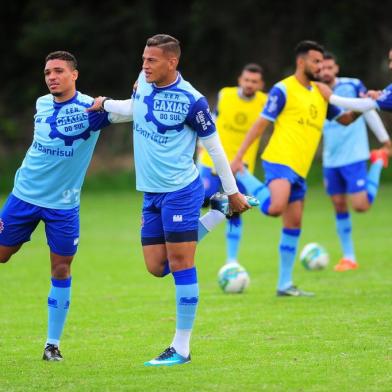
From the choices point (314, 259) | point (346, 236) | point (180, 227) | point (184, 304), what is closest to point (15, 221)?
point (180, 227)

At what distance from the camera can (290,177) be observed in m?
10.5

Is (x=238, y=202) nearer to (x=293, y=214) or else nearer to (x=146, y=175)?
(x=146, y=175)

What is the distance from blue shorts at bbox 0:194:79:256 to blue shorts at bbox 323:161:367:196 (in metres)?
6.63

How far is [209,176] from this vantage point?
13047 millimetres

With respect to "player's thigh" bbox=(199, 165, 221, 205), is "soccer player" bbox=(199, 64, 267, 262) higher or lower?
higher

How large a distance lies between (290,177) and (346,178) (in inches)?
126

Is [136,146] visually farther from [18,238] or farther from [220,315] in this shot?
[220,315]

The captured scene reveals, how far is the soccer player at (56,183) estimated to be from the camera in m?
7.44

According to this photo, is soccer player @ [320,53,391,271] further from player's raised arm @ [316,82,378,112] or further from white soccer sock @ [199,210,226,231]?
white soccer sock @ [199,210,226,231]

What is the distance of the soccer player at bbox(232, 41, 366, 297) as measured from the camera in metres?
10.4

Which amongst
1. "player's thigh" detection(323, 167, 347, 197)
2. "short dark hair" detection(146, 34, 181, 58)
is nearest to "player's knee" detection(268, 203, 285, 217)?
"short dark hair" detection(146, 34, 181, 58)

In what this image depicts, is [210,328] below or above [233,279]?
below

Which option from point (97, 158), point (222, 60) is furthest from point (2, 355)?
point (222, 60)

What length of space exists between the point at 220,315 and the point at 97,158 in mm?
23386
